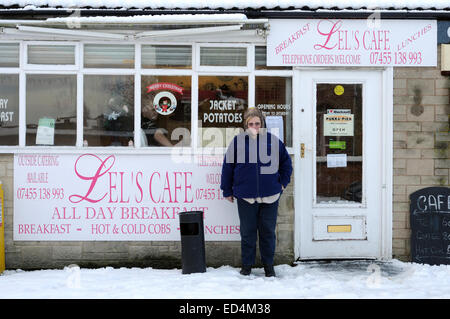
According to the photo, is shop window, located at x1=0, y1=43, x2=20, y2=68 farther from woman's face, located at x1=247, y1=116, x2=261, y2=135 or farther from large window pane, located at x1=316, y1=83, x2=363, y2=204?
large window pane, located at x1=316, y1=83, x2=363, y2=204

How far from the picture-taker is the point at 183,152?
277 inches

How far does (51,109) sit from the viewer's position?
7043mm

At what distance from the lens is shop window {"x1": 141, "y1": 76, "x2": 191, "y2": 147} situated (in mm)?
7074

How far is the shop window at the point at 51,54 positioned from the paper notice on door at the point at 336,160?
3.74 metres

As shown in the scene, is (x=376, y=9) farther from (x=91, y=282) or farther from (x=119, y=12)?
(x=91, y=282)

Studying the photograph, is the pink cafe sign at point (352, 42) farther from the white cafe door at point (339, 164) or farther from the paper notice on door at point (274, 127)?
the paper notice on door at point (274, 127)

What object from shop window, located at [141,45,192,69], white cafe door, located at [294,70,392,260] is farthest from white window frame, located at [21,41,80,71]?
white cafe door, located at [294,70,392,260]

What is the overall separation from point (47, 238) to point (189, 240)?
1.97 m

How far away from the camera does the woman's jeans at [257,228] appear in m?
6.43

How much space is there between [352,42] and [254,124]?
1877 millimetres

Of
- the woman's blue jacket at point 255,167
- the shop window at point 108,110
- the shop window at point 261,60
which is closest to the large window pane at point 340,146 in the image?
the shop window at point 261,60

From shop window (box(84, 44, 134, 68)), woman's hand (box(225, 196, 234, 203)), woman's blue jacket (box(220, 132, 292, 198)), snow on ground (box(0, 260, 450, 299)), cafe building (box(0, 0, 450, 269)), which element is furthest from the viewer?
shop window (box(84, 44, 134, 68))

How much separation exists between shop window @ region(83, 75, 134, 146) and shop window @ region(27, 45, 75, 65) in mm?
403

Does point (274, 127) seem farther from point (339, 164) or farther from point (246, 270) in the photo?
point (246, 270)
